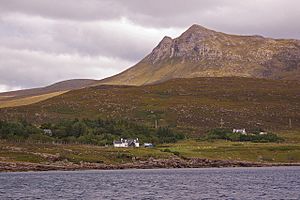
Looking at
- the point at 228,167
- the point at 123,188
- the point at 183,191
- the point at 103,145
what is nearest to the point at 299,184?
the point at 183,191

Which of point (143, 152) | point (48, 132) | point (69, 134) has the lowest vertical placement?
point (143, 152)

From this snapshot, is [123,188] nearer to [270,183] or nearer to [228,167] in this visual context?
[270,183]

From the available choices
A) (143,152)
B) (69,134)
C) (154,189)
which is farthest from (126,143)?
(154,189)

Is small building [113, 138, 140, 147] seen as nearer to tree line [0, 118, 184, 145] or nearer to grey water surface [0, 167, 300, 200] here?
tree line [0, 118, 184, 145]

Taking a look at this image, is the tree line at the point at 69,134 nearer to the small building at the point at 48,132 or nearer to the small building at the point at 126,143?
the small building at the point at 48,132

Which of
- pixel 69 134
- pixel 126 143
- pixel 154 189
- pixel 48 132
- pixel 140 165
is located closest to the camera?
pixel 154 189

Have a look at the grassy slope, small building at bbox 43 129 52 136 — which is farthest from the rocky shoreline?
small building at bbox 43 129 52 136

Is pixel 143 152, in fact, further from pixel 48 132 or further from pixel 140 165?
pixel 48 132

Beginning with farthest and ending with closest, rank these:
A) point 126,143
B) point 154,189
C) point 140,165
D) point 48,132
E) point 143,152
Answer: point 48,132
point 126,143
point 143,152
point 140,165
point 154,189

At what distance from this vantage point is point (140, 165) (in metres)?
151

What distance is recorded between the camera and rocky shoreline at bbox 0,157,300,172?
14300 centimetres

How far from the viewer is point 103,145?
18512cm

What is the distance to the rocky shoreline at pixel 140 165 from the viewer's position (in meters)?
143

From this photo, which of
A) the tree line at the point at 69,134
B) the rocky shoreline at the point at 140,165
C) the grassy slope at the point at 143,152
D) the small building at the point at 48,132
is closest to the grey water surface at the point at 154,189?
the rocky shoreline at the point at 140,165
